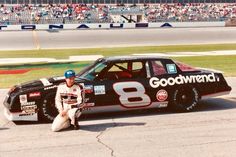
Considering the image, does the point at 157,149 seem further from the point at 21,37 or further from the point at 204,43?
the point at 21,37

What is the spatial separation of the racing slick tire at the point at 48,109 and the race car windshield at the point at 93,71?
39.1 inches

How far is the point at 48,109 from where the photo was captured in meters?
9.23

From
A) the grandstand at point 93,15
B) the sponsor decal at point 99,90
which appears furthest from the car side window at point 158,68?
the grandstand at point 93,15

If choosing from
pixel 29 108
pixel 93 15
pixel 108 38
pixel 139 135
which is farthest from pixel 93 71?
pixel 93 15

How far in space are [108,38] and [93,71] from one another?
2766 centimetres

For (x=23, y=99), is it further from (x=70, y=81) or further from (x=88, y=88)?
(x=88, y=88)

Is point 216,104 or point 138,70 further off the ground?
point 138,70

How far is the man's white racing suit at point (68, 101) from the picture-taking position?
8.41 metres

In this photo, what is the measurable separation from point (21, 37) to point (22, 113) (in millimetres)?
29768

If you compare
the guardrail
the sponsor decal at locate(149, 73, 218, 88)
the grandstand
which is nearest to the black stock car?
the sponsor decal at locate(149, 73, 218, 88)

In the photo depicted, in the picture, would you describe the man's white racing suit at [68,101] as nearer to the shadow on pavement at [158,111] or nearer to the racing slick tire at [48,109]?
the racing slick tire at [48,109]

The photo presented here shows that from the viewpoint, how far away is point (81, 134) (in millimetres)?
8203

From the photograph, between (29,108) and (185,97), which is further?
(185,97)

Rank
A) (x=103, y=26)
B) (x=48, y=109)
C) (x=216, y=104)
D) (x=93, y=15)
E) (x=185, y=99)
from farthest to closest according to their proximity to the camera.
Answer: (x=93, y=15) → (x=103, y=26) → (x=216, y=104) → (x=185, y=99) → (x=48, y=109)
